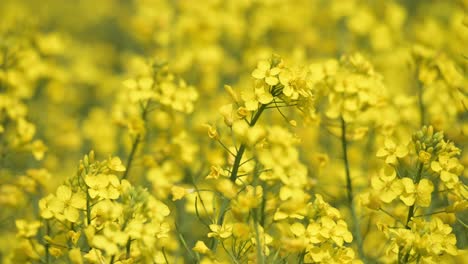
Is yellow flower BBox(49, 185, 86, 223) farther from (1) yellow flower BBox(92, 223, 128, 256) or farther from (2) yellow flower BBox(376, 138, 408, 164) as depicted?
(2) yellow flower BBox(376, 138, 408, 164)

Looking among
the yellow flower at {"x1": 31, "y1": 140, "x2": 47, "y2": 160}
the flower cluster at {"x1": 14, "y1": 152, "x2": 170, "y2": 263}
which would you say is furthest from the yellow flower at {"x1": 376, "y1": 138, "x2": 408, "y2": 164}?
the yellow flower at {"x1": 31, "y1": 140, "x2": 47, "y2": 160}

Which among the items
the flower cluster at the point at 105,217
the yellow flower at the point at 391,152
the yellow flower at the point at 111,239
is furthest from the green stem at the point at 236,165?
the yellow flower at the point at 391,152

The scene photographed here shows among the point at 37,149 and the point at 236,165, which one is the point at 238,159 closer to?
the point at 236,165

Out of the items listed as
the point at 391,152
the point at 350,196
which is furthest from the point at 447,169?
the point at 350,196

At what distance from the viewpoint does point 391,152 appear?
287 centimetres

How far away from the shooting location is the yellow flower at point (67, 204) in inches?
102

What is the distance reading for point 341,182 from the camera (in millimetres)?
4352

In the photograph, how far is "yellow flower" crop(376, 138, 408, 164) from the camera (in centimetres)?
282

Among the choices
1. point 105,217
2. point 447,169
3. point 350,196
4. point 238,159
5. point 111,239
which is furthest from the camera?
point 350,196

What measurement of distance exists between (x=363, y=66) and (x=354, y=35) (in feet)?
7.08

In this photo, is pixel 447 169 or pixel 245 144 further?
pixel 447 169

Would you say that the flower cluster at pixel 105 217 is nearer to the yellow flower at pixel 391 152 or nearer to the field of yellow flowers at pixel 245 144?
the field of yellow flowers at pixel 245 144

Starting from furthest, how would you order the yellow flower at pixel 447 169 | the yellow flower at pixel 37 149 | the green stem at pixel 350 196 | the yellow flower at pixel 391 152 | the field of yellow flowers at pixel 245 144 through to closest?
1. the yellow flower at pixel 37 149
2. the green stem at pixel 350 196
3. the yellow flower at pixel 391 152
4. the yellow flower at pixel 447 169
5. the field of yellow flowers at pixel 245 144

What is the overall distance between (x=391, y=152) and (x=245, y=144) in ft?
2.67
